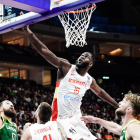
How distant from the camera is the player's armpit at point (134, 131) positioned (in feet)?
8.95

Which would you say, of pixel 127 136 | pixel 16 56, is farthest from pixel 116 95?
pixel 127 136

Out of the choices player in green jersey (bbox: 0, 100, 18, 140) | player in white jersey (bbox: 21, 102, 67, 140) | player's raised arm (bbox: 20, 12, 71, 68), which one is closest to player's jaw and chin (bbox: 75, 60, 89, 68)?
player's raised arm (bbox: 20, 12, 71, 68)

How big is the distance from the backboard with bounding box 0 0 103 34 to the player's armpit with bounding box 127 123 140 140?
61.7 inches

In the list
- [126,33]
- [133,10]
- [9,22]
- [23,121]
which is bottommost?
[23,121]

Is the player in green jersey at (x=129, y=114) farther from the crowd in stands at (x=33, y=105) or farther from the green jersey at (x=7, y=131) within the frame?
the crowd in stands at (x=33, y=105)

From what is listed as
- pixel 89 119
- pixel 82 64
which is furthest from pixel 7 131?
pixel 82 64

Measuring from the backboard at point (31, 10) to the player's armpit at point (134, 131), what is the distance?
1567 mm

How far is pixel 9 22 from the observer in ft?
14.4

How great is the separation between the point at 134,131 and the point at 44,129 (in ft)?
3.90

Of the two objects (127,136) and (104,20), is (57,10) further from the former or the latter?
(104,20)

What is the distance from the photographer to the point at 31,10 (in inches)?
152

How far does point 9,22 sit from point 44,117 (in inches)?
67.7

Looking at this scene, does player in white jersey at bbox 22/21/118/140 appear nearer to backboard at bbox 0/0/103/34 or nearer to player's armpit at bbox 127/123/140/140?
backboard at bbox 0/0/103/34

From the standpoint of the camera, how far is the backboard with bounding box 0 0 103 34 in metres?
3.65
